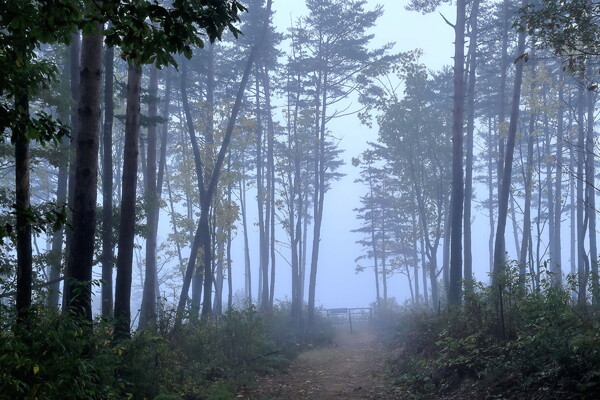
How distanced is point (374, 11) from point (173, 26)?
27.5 meters

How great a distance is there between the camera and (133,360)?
790 centimetres

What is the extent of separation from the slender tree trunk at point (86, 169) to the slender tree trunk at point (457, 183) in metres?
12.0

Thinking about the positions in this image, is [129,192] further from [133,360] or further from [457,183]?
[457,183]

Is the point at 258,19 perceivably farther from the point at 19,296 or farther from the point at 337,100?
the point at 19,296

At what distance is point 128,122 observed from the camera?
10.6 metres

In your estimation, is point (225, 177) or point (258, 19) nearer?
point (225, 177)

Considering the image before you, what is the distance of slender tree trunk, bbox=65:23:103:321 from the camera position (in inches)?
327

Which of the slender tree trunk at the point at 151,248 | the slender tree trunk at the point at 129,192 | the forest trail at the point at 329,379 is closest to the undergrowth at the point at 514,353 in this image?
the forest trail at the point at 329,379

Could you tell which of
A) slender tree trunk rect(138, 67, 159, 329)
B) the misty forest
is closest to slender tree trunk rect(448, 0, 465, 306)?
the misty forest

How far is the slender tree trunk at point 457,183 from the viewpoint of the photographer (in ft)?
56.2

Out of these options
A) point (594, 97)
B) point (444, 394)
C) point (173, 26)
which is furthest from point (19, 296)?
point (594, 97)

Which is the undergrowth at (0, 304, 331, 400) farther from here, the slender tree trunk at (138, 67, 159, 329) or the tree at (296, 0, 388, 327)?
the tree at (296, 0, 388, 327)

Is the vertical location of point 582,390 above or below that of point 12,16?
below

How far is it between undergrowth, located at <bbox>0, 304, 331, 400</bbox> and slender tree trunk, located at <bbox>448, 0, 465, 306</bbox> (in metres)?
6.26
